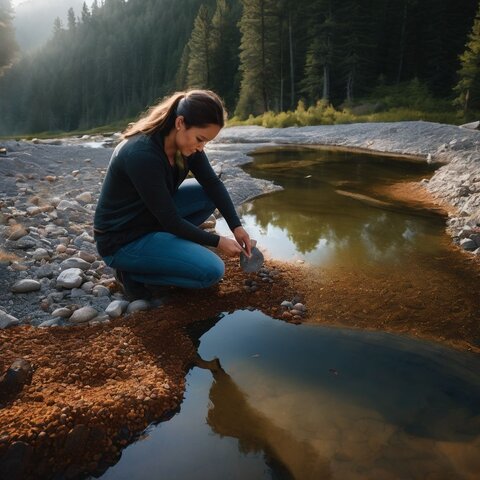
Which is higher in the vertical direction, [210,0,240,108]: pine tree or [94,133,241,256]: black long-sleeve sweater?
[210,0,240,108]: pine tree

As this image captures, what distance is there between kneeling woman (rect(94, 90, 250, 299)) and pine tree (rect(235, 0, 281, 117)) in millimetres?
32491

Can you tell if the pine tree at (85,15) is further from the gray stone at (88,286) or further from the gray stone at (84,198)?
the gray stone at (88,286)

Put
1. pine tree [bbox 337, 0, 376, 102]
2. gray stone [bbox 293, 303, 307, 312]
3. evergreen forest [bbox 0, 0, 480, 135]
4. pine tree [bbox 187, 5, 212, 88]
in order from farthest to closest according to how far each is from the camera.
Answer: pine tree [bbox 187, 5, 212, 88]
pine tree [bbox 337, 0, 376, 102]
evergreen forest [bbox 0, 0, 480, 135]
gray stone [bbox 293, 303, 307, 312]

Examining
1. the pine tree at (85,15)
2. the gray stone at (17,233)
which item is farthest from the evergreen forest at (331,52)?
the pine tree at (85,15)

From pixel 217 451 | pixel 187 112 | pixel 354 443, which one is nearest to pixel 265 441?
pixel 217 451

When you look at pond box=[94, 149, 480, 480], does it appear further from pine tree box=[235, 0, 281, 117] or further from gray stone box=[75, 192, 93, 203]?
pine tree box=[235, 0, 281, 117]

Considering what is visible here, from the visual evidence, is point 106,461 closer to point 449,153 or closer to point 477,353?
point 477,353

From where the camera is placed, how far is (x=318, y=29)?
33.0 meters

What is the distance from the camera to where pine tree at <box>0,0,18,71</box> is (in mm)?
28656

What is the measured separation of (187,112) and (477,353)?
2635mm

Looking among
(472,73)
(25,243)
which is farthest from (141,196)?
(472,73)

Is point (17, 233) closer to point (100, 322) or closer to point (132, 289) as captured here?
point (132, 289)

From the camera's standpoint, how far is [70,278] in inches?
145

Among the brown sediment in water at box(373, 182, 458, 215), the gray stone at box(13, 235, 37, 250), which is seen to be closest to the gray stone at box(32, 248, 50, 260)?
the gray stone at box(13, 235, 37, 250)
